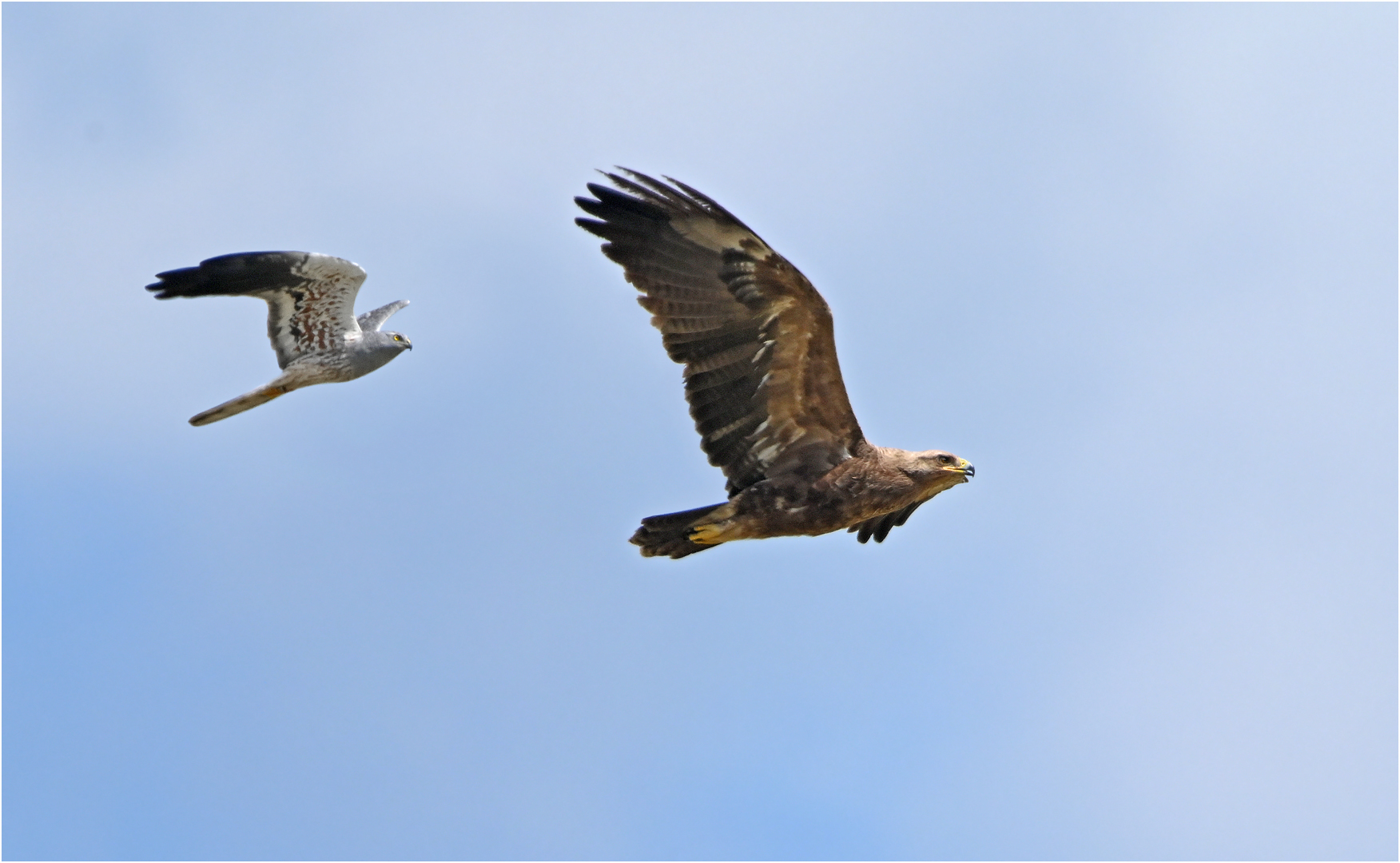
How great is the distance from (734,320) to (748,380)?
0.48m

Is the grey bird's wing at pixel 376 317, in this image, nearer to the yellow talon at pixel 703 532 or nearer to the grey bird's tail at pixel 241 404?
the grey bird's tail at pixel 241 404

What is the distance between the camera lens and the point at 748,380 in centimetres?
1171

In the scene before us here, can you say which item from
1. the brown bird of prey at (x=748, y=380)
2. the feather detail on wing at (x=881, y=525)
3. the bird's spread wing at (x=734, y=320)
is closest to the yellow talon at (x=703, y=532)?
the brown bird of prey at (x=748, y=380)

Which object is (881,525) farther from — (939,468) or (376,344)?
(376,344)

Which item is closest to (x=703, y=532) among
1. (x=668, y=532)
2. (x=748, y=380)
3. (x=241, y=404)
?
(x=668, y=532)

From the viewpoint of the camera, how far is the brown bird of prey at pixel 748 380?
11.4m

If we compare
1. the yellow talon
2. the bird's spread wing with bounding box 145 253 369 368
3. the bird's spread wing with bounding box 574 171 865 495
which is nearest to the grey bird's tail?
the bird's spread wing with bounding box 145 253 369 368

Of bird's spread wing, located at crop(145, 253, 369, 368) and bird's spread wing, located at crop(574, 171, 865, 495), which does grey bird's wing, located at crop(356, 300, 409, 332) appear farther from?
bird's spread wing, located at crop(574, 171, 865, 495)

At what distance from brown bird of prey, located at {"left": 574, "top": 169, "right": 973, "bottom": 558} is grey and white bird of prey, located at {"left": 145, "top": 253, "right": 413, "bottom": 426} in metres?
3.95

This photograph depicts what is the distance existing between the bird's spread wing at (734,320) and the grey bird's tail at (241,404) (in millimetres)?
4055

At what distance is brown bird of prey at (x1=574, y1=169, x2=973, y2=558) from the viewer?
11.4 meters

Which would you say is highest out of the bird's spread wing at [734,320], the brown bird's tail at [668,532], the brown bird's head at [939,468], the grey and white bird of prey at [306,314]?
the grey and white bird of prey at [306,314]

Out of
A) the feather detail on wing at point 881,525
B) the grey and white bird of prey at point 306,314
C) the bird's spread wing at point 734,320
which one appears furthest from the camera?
the grey and white bird of prey at point 306,314

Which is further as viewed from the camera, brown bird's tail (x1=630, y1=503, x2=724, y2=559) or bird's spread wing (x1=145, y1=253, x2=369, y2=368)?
bird's spread wing (x1=145, y1=253, x2=369, y2=368)
